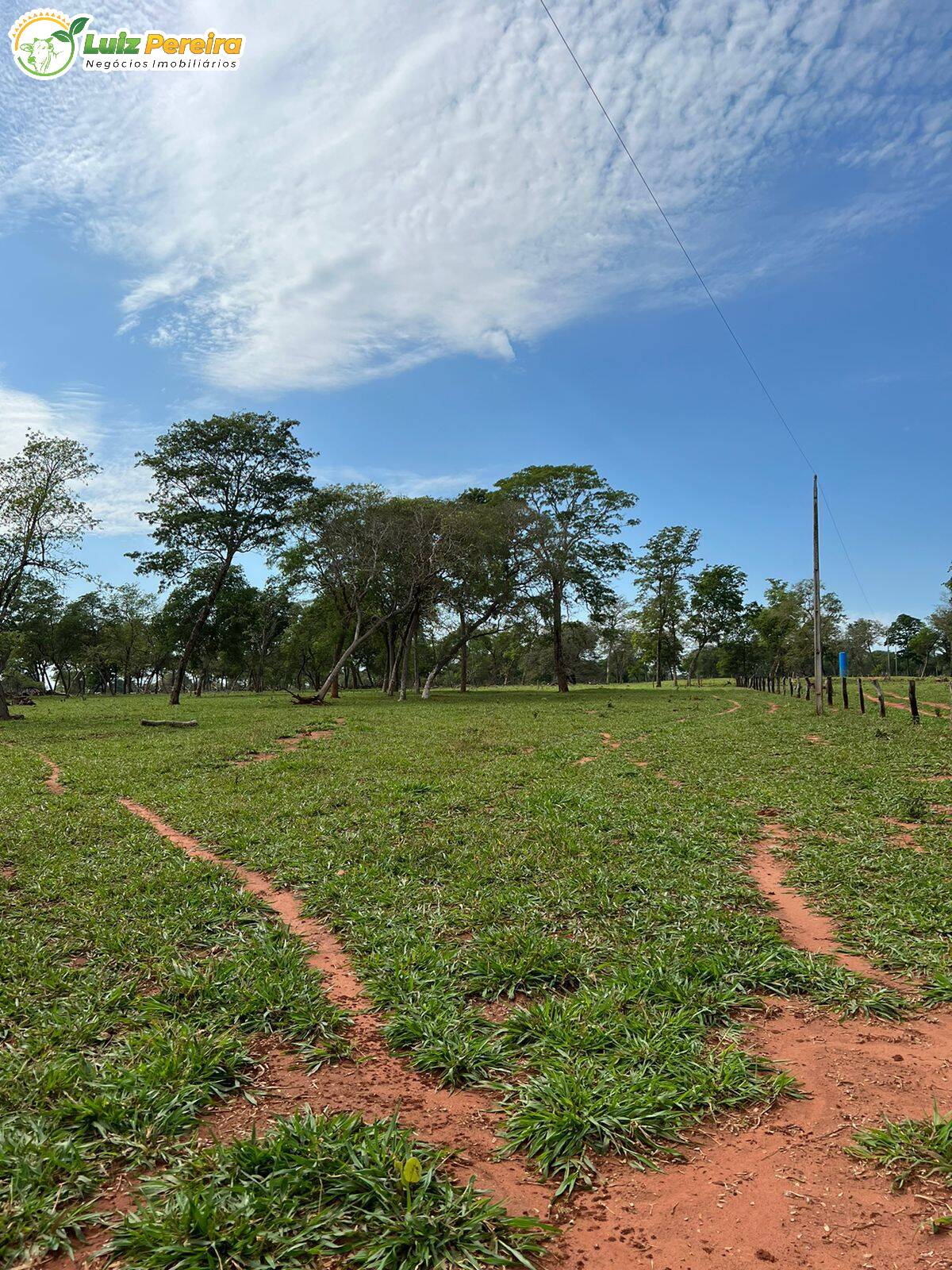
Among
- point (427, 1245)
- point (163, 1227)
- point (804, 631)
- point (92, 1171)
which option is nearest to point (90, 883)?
point (92, 1171)

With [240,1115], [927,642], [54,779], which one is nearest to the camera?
[240,1115]

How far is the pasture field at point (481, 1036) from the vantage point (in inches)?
109

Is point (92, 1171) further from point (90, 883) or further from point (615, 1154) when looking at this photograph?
point (90, 883)

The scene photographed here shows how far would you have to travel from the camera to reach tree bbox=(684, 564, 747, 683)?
63125 mm

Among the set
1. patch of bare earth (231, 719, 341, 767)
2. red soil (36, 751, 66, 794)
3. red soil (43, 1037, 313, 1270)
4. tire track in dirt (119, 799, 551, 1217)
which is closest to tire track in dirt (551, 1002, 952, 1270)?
tire track in dirt (119, 799, 551, 1217)

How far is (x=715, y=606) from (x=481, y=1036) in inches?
2507

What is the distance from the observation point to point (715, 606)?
209 feet

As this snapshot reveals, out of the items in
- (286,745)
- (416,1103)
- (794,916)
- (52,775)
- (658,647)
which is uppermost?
(658,647)

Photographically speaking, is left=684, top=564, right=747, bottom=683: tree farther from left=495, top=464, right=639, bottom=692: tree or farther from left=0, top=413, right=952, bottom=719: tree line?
left=495, top=464, right=639, bottom=692: tree

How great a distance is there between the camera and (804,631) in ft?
A: 210

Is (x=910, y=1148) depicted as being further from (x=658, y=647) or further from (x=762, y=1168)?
(x=658, y=647)

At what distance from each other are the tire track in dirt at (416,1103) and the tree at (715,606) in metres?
61.7

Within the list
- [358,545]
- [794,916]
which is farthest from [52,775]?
[358,545]

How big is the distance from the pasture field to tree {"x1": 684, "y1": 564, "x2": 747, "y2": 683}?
182 ft
